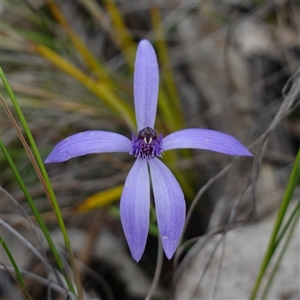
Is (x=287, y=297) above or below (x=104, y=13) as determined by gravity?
below

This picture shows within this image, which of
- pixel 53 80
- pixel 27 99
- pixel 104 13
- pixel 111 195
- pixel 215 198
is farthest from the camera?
pixel 104 13

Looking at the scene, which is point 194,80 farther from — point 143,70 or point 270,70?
point 143,70

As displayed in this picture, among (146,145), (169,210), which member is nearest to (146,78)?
(146,145)

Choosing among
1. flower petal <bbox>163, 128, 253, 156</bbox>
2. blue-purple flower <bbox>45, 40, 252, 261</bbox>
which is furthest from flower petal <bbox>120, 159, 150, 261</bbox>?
flower petal <bbox>163, 128, 253, 156</bbox>

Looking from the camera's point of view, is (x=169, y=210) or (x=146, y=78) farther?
(x=146, y=78)

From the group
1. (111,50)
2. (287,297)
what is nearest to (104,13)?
(111,50)

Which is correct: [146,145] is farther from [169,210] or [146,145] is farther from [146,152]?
[169,210]

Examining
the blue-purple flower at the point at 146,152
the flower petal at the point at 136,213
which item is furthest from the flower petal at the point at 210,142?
the flower petal at the point at 136,213
